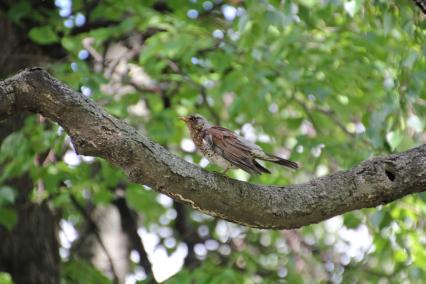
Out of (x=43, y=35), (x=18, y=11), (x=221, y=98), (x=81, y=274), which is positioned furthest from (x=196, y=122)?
(x=221, y=98)

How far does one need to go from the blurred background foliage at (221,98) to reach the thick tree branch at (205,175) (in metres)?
1.10

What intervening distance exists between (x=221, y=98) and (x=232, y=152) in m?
4.35

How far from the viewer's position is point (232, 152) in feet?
13.5

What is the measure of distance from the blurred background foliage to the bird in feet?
0.82

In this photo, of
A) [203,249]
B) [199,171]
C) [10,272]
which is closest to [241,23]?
[199,171]

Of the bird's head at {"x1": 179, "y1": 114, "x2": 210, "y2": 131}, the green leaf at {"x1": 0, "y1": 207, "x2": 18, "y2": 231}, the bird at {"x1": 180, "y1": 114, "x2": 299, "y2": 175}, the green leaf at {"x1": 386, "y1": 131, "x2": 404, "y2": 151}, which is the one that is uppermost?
the bird at {"x1": 180, "y1": 114, "x2": 299, "y2": 175}

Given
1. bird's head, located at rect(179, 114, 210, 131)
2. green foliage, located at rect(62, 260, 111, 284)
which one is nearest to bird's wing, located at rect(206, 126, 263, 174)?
bird's head, located at rect(179, 114, 210, 131)

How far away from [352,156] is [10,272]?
311cm

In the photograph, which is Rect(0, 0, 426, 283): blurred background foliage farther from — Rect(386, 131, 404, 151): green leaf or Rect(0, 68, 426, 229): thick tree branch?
Rect(0, 68, 426, 229): thick tree branch

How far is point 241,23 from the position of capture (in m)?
5.59

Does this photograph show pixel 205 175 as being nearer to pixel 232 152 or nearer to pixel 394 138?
pixel 232 152

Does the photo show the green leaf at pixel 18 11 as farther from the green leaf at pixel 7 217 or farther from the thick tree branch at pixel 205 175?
the thick tree branch at pixel 205 175

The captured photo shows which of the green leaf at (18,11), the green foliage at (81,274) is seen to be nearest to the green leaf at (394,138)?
the green foliage at (81,274)

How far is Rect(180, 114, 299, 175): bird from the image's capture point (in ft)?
13.1
